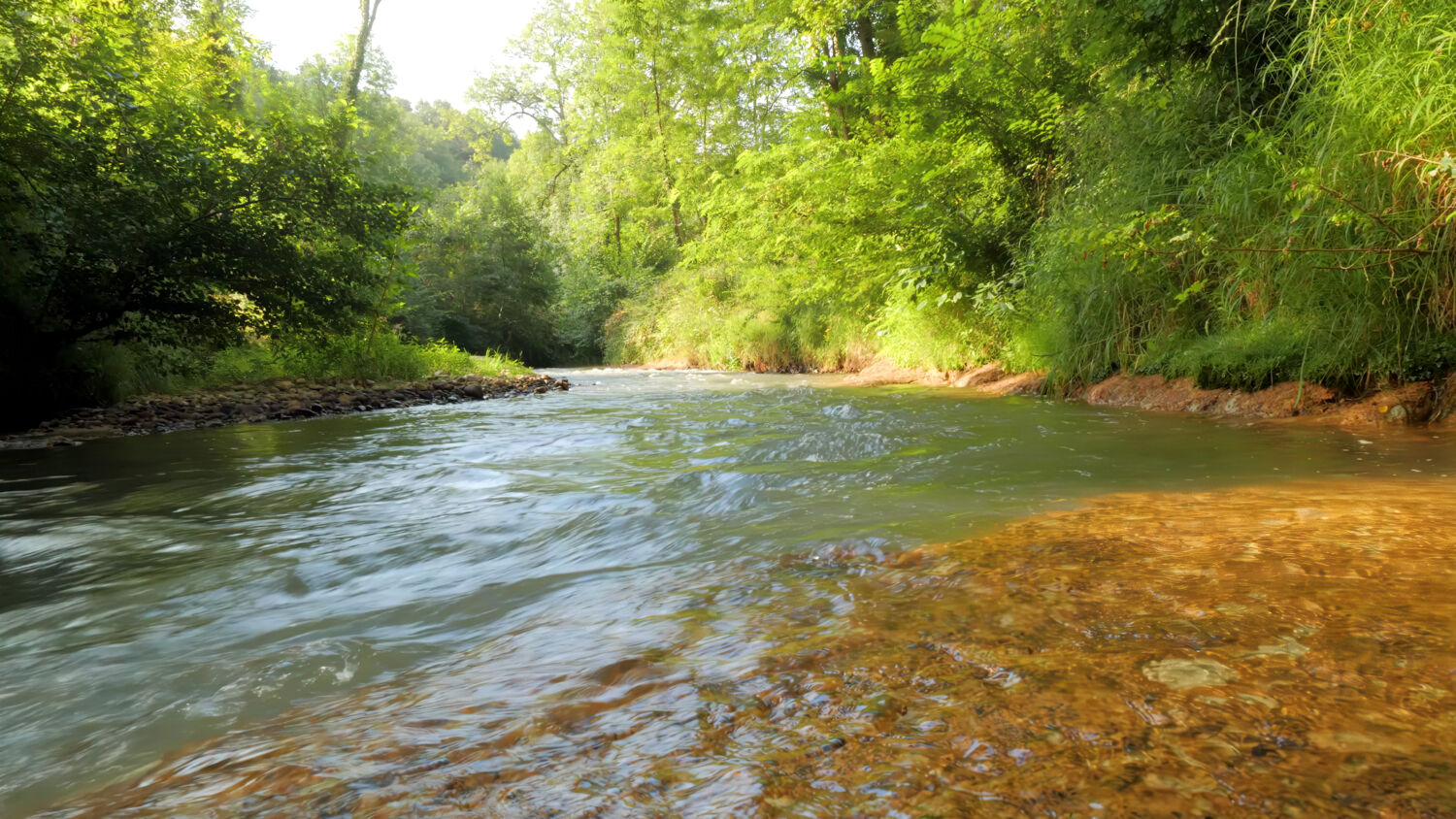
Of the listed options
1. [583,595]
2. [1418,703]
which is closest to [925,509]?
[583,595]

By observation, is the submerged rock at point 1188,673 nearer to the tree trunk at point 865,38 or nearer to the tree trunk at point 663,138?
the tree trunk at point 865,38

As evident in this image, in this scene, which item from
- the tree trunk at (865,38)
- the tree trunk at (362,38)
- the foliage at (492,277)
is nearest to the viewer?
the tree trunk at (865,38)

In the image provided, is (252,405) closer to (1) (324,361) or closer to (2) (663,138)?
(1) (324,361)

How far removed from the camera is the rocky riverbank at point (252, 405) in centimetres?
681

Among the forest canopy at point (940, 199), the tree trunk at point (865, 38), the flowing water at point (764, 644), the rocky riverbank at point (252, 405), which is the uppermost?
the tree trunk at point (865, 38)

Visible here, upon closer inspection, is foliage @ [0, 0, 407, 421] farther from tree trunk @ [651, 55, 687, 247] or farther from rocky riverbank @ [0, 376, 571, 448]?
tree trunk @ [651, 55, 687, 247]

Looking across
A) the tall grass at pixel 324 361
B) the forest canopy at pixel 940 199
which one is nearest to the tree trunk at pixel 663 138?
the forest canopy at pixel 940 199

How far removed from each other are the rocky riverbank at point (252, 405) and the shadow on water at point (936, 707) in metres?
6.83

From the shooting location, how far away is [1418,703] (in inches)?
46.8

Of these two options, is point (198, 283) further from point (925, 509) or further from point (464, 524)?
point (925, 509)

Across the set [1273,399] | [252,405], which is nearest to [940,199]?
[1273,399]

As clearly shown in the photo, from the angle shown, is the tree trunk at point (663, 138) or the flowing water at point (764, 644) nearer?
the flowing water at point (764, 644)

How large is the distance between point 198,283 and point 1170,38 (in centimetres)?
940

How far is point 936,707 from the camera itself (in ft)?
4.29
